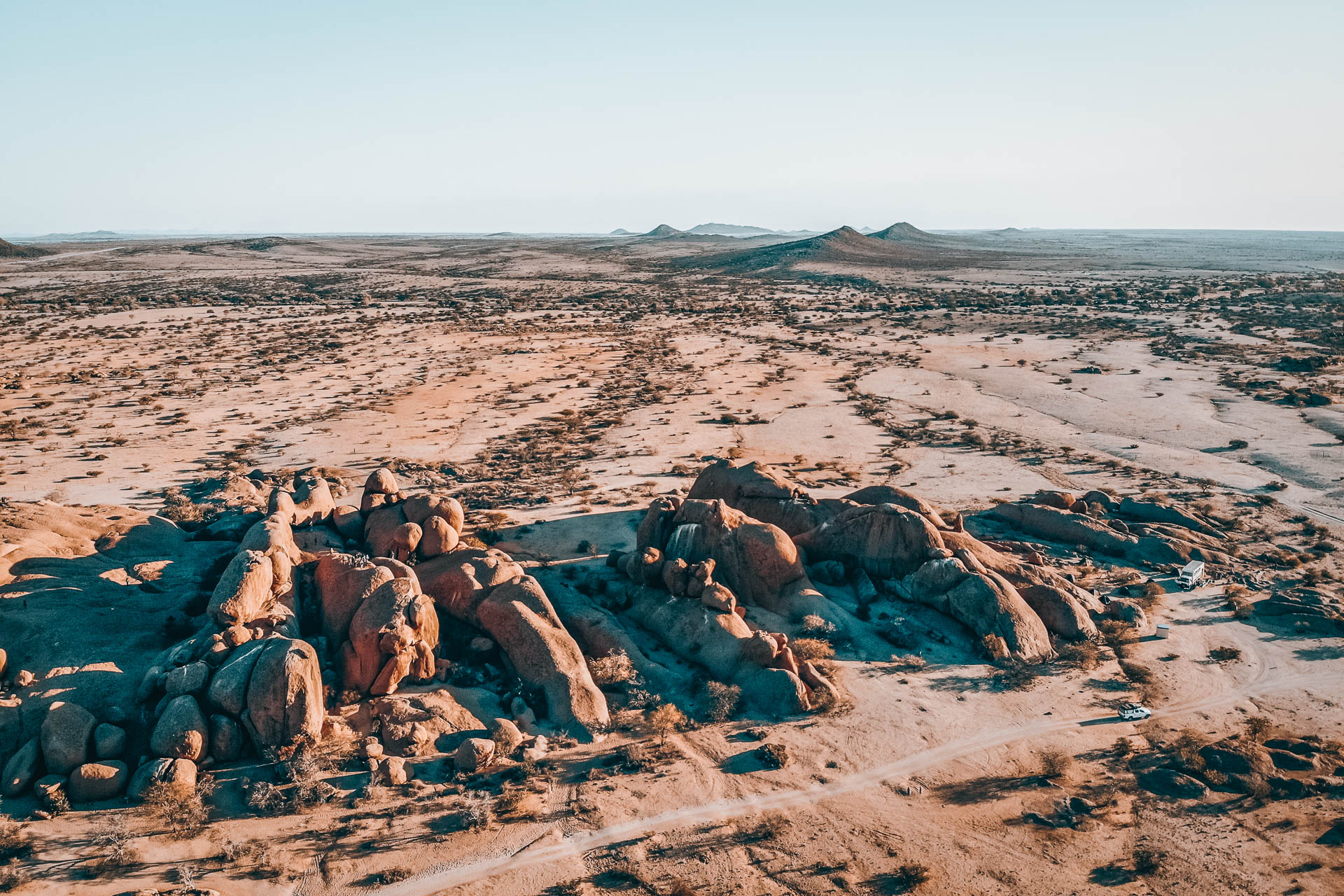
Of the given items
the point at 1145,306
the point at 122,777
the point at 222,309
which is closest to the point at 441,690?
the point at 122,777

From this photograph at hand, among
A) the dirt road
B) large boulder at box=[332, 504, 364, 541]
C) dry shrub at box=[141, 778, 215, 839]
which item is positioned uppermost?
large boulder at box=[332, 504, 364, 541]

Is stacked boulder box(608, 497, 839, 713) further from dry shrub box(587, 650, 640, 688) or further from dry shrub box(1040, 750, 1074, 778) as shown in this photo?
dry shrub box(1040, 750, 1074, 778)

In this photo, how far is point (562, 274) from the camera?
143125 millimetres

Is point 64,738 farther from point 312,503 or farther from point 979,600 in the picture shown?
point 979,600

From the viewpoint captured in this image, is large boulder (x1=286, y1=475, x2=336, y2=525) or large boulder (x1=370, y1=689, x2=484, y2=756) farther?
large boulder (x1=286, y1=475, x2=336, y2=525)

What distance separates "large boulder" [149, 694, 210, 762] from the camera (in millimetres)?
15555

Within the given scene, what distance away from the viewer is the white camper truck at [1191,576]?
81.8 feet

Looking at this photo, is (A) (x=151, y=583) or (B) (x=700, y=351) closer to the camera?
(A) (x=151, y=583)

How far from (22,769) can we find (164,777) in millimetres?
2538

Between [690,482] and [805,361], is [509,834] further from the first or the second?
[805,361]

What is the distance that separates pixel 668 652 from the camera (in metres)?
20.9

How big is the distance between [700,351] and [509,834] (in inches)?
2113

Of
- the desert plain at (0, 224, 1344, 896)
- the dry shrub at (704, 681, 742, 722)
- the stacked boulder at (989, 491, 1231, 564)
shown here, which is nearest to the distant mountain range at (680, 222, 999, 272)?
the desert plain at (0, 224, 1344, 896)

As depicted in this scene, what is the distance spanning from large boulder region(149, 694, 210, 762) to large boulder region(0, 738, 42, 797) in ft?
5.88
